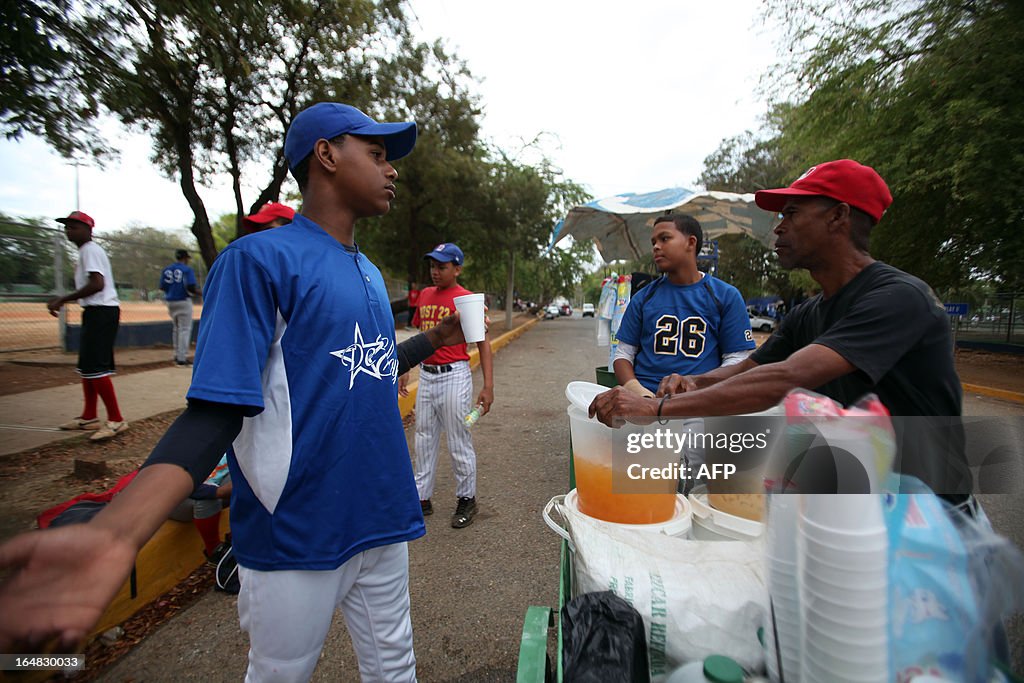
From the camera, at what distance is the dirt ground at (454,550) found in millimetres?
2369

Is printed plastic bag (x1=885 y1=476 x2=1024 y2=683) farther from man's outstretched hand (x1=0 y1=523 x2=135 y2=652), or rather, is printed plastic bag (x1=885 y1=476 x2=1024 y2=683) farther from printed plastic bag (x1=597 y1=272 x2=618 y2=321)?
printed plastic bag (x1=597 y1=272 x2=618 y2=321)

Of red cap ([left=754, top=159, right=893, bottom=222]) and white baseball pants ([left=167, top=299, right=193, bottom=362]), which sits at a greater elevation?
red cap ([left=754, top=159, right=893, bottom=222])

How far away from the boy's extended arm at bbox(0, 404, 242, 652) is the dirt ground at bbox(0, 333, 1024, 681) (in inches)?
71.5

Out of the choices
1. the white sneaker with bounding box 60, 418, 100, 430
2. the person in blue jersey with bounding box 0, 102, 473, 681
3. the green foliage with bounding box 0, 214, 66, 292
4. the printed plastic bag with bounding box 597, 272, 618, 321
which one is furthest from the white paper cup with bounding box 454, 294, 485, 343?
the green foliage with bounding box 0, 214, 66, 292

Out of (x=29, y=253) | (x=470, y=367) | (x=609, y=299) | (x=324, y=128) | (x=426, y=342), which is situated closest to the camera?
(x=324, y=128)

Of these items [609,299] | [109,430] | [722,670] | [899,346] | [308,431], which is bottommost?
[109,430]

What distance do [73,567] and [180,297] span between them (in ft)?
31.8

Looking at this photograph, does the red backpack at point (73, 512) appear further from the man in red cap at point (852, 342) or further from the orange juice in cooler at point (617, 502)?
the man in red cap at point (852, 342)

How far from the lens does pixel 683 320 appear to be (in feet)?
9.98

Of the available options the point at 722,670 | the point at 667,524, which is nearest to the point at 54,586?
the point at 722,670

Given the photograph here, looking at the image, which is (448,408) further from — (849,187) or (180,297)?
(180,297)

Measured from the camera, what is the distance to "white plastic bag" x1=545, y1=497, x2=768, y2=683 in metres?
1.10

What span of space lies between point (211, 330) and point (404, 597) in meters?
1.07

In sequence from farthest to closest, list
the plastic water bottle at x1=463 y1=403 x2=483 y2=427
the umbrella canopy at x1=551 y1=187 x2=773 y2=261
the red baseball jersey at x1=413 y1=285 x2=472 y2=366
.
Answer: the umbrella canopy at x1=551 y1=187 x2=773 y2=261 → the red baseball jersey at x1=413 y1=285 x2=472 y2=366 → the plastic water bottle at x1=463 y1=403 x2=483 y2=427
